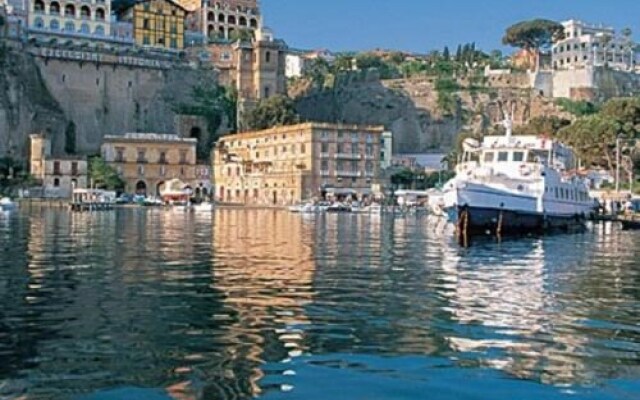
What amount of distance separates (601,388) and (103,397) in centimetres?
614

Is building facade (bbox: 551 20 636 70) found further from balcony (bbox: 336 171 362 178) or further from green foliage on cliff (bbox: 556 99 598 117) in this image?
balcony (bbox: 336 171 362 178)

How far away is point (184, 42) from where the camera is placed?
403ft

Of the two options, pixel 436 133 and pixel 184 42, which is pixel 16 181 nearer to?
pixel 184 42

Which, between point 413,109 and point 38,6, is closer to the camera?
point 38,6

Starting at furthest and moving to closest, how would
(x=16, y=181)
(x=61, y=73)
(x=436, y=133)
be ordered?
(x=436, y=133) < (x=61, y=73) < (x=16, y=181)

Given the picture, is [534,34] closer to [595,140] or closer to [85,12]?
[595,140]

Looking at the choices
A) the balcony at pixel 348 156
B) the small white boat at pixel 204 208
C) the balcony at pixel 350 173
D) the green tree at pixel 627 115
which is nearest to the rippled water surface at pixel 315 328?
the small white boat at pixel 204 208

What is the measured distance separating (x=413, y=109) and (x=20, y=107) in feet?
185

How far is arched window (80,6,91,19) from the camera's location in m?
115

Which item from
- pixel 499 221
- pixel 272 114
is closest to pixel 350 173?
pixel 272 114

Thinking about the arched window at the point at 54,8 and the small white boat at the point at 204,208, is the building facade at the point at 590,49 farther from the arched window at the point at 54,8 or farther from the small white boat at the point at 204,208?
the arched window at the point at 54,8

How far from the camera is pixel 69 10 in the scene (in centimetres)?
11375

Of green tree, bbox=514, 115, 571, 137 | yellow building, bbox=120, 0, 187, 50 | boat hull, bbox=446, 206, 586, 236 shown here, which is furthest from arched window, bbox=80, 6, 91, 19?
boat hull, bbox=446, 206, 586, 236

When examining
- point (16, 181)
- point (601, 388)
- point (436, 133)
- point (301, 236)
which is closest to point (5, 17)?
point (16, 181)
